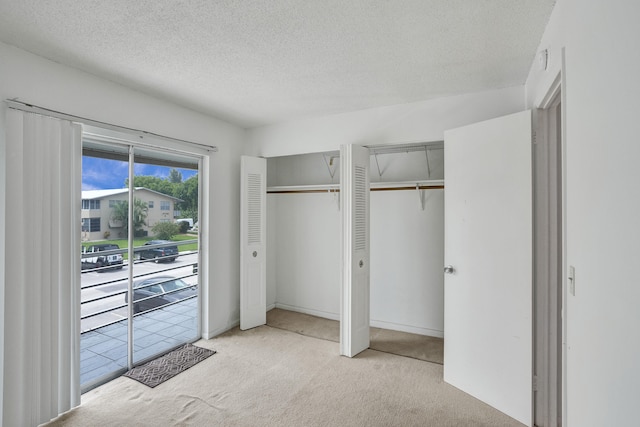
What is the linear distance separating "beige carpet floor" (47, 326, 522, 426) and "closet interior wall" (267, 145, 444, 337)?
85cm

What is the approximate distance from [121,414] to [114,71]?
8.02 ft

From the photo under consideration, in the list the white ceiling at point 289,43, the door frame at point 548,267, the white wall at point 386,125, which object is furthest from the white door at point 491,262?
the white ceiling at point 289,43

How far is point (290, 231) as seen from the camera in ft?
14.5

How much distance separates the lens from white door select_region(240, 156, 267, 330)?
12.0 feet

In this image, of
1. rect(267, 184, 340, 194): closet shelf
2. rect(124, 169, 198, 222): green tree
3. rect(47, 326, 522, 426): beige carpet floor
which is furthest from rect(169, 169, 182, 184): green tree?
rect(47, 326, 522, 426): beige carpet floor

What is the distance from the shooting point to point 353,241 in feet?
9.93

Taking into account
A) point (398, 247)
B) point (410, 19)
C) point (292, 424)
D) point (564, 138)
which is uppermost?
point (410, 19)

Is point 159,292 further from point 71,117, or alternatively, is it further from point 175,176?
point 71,117

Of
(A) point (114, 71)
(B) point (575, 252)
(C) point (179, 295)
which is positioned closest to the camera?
(B) point (575, 252)

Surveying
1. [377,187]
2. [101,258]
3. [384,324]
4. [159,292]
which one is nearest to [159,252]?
[159,292]

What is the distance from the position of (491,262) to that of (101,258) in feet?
9.98

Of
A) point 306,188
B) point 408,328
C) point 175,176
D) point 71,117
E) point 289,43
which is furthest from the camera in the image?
point 306,188

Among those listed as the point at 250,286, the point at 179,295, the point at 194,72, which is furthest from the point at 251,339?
the point at 194,72

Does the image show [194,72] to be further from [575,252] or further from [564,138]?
[575,252]
